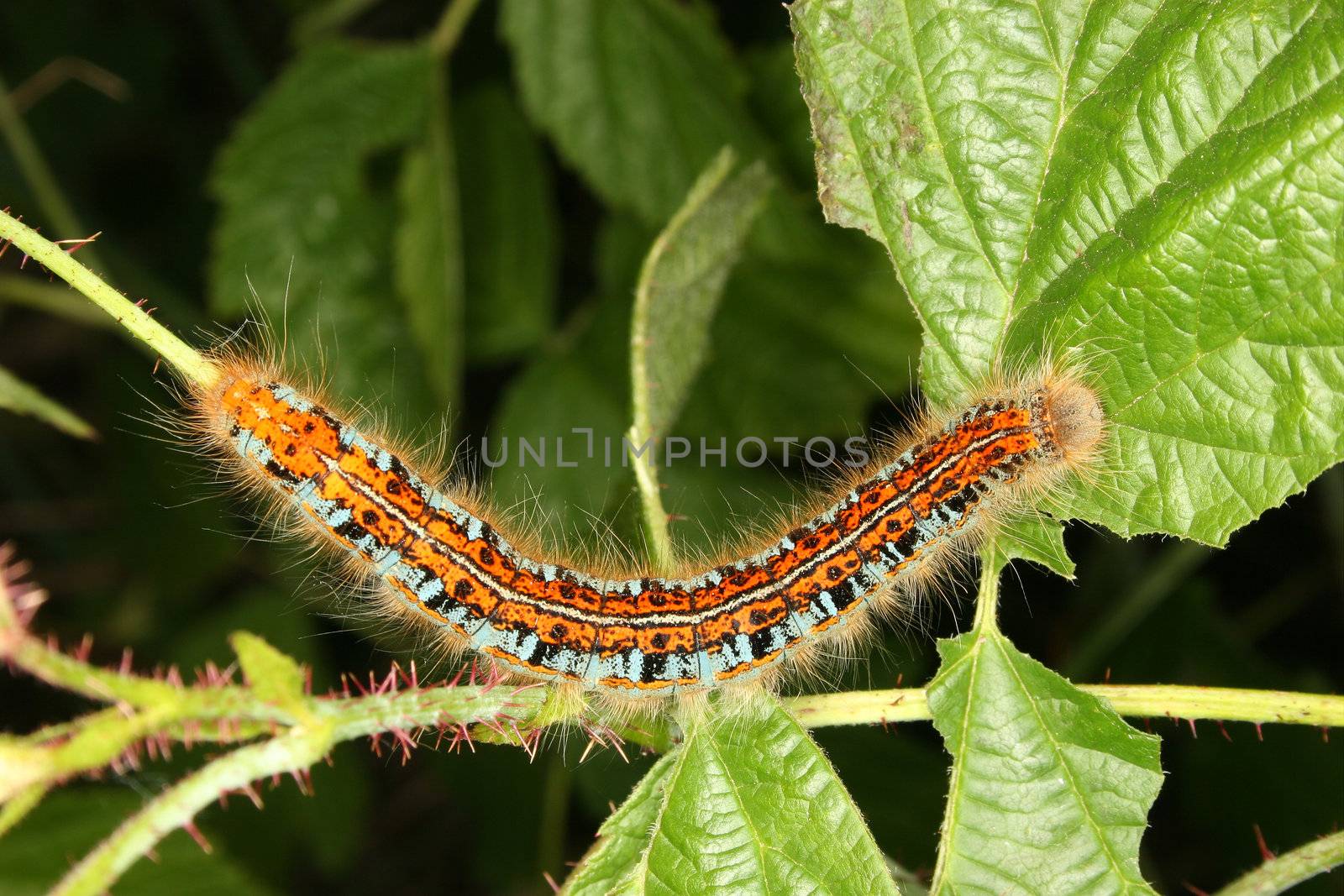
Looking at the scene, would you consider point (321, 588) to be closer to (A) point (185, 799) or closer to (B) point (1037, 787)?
(A) point (185, 799)

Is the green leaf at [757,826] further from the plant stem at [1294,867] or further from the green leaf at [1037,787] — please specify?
the plant stem at [1294,867]

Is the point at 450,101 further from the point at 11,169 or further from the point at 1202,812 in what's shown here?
the point at 1202,812

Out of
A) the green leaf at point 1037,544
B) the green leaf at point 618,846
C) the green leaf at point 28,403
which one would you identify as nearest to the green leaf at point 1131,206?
the green leaf at point 1037,544

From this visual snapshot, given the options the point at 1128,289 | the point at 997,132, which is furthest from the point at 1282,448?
the point at 997,132

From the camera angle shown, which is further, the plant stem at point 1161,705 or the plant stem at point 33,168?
the plant stem at point 33,168

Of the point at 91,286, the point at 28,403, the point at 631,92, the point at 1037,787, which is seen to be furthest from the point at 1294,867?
the point at 631,92

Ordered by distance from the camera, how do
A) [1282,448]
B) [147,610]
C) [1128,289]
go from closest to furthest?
[1282,448], [1128,289], [147,610]
